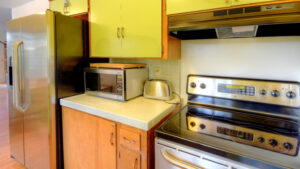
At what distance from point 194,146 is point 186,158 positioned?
9cm

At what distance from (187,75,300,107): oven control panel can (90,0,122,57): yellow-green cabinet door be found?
76cm

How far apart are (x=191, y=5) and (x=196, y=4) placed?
3 cm

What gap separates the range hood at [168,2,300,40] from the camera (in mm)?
941

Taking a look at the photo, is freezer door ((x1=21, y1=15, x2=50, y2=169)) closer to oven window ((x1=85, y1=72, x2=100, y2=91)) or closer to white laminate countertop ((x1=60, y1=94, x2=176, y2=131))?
white laminate countertop ((x1=60, y1=94, x2=176, y2=131))

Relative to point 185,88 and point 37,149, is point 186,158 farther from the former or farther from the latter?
point 37,149

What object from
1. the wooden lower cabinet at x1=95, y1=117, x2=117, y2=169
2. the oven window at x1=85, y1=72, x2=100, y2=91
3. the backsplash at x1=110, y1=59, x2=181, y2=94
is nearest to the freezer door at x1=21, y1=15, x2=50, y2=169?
the oven window at x1=85, y1=72, x2=100, y2=91

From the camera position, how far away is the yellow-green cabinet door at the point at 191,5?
1.09 m

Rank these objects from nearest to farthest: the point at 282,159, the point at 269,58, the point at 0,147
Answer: the point at 282,159 < the point at 269,58 < the point at 0,147

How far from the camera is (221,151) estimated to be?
0.82 metres

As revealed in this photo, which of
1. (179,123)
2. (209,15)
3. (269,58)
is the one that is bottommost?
(179,123)

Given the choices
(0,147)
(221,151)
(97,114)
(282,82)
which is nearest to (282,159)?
(221,151)

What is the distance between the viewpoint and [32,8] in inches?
104

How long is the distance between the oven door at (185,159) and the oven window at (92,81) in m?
0.90

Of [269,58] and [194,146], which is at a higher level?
[269,58]
